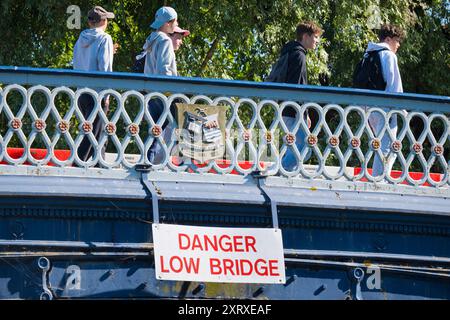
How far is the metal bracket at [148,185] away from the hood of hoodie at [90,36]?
1497mm

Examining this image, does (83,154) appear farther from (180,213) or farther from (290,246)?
(290,246)

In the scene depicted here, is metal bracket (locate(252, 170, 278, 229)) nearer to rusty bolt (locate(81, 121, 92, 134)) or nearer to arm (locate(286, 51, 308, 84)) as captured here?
arm (locate(286, 51, 308, 84))

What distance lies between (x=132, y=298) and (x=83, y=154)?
139cm

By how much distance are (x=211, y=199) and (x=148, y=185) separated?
0.56m

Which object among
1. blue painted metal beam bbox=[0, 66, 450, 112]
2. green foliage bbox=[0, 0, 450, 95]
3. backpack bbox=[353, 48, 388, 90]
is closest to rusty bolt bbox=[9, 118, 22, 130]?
blue painted metal beam bbox=[0, 66, 450, 112]

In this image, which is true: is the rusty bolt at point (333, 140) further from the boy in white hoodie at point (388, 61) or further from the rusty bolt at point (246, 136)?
the rusty bolt at point (246, 136)

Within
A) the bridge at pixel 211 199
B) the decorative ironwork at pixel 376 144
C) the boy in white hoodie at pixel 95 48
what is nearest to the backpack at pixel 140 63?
the boy in white hoodie at pixel 95 48

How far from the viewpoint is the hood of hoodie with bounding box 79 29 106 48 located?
16094 mm

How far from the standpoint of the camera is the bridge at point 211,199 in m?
14.9

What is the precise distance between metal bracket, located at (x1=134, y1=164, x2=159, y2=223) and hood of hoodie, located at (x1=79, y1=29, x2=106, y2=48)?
150 cm

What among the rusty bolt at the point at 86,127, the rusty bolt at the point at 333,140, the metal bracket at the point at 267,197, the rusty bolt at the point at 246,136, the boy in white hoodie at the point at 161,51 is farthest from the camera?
the boy in white hoodie at the point at 161,51

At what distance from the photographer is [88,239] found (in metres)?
15.0

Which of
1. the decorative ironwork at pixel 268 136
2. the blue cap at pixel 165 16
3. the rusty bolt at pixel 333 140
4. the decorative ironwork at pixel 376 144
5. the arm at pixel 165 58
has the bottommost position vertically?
the decorative ironwork at pixel 376 144
